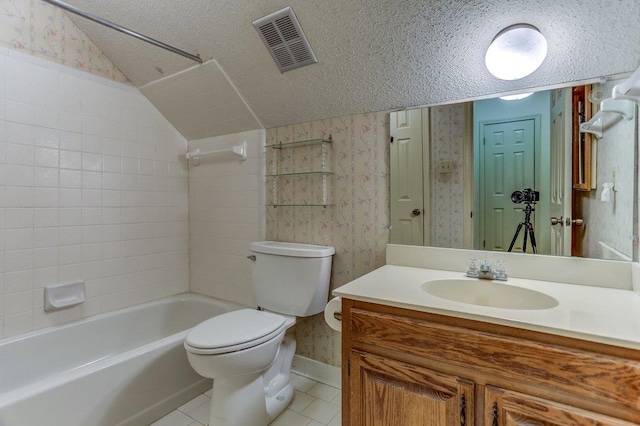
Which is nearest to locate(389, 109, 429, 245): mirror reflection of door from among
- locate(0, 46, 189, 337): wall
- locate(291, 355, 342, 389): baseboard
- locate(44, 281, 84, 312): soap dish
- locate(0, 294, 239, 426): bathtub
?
locate(291, 355, 342, 389): baseboard

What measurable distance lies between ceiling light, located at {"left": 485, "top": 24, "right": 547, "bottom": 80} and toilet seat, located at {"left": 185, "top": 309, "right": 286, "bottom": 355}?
1462 mm

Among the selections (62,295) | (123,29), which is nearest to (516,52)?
(123,29)

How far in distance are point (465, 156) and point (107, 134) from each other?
6.89 feet

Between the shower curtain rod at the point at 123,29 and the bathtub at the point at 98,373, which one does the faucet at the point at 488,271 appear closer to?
the bathtub at the point at 98,373

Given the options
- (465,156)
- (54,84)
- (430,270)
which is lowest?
(430,270)

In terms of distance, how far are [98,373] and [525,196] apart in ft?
6.52

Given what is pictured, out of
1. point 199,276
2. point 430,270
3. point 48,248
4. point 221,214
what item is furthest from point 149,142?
point 430,270

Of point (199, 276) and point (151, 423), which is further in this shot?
point (199, 276)

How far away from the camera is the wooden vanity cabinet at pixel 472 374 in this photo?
2.46ft

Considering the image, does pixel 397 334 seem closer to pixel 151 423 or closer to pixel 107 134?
pixel 151 423

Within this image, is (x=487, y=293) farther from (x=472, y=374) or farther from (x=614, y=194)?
(x=614, y=194)

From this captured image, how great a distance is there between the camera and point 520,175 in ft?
4.38

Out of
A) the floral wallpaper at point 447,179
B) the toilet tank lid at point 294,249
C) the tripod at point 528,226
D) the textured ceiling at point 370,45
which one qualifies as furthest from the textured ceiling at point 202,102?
the tripod at point 528,226

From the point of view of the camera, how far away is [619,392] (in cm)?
73
